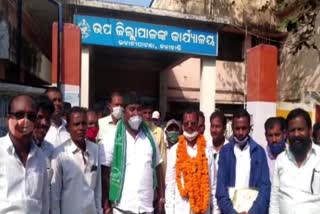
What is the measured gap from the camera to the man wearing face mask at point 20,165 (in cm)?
Result: 283

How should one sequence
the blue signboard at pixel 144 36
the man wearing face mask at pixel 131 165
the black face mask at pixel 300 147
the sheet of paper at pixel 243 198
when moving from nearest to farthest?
the black face mask at pixel 300 147
the sheet of paper at pixel 243 198
the man wearing face mask at pixel 131 165
the blue signboard at pixel 144 36

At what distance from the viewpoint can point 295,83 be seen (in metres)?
12.7

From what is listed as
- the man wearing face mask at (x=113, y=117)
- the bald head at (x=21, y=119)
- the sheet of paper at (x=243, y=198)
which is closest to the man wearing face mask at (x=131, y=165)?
the sheet of paper at (x=243, y=198)

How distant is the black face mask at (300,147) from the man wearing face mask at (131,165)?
134 centimetres

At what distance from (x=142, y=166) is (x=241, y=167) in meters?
0.88

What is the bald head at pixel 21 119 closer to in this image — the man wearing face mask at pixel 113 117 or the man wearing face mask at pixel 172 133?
the man wearing face mask at pixel 113 117

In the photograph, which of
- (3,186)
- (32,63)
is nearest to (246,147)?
(3,186)

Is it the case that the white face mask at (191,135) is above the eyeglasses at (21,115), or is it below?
below

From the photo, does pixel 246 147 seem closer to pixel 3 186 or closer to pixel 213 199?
pixel 213 199

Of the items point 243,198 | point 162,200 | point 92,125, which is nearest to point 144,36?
point 92,125

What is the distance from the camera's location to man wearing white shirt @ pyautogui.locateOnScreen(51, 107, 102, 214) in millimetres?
3461

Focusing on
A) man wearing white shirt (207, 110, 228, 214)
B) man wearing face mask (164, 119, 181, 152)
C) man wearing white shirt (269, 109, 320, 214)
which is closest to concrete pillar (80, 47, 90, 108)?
man wearing face mask (164, 119, 181, 152)

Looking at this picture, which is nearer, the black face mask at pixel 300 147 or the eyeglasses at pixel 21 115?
the eyeglasses at pixel 21 115

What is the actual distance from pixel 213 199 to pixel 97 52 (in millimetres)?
8680
